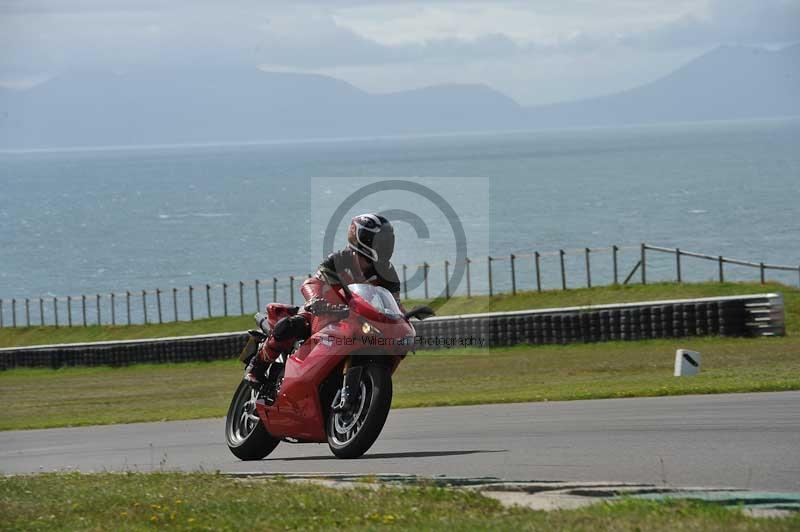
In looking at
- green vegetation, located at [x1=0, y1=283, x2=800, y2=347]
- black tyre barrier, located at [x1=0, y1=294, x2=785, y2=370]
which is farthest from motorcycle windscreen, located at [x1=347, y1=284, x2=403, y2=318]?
green vegetation, located at [x1=0, y1=283, x2=800, y2=347]

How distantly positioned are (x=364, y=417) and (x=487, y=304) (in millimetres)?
34215

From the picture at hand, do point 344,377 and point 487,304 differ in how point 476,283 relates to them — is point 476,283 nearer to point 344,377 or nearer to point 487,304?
point 487,304

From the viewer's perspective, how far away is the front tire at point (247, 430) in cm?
1252

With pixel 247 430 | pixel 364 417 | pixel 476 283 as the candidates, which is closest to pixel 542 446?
pixel 364 417

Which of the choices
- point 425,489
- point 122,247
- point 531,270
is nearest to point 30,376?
point 425,489

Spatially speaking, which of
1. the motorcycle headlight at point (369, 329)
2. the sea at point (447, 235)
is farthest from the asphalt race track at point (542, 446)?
the sea at point (447, 235)

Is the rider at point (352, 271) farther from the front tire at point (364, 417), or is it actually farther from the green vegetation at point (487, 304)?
the green vegetation at point (487, 304)

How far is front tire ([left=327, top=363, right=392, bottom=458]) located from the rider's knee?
807mm

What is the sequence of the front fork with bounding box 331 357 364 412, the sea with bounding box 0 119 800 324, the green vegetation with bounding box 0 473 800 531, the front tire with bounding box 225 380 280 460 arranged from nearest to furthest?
the green vegetation with bounding box 0 473 800 531, the front fork with bounding box 331 357 364 412, the front tire with bounding box 225 380 280 460, the sea with bounding box 0 119 800 324

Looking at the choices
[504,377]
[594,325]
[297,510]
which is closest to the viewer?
[297,510]

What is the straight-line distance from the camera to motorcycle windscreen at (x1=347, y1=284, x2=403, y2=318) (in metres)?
10.8

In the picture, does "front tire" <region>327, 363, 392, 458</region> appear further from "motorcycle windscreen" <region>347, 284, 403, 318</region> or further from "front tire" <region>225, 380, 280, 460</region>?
"front tire" <region>225, 380, 280, 460</region>

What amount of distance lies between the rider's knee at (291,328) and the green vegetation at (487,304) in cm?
2347

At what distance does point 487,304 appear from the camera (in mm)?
45094
